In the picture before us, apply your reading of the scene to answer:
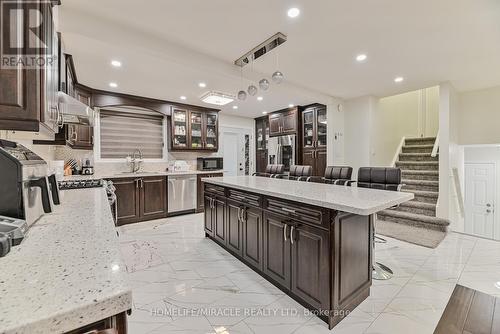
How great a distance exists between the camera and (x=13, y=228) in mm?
917

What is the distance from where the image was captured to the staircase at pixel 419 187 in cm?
412

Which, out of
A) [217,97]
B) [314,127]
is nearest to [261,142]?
[314,127]

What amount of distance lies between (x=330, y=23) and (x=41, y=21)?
2350 millimetres

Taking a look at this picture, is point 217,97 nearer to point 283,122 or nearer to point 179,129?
point 179,129

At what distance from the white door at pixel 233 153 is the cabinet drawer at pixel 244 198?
154 inches

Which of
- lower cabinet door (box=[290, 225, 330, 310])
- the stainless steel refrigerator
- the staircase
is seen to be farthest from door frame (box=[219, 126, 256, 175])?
lower cabinet door (box=[290, 225, 330, 310])

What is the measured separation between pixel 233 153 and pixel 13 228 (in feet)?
19.8

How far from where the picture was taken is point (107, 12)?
2.23m

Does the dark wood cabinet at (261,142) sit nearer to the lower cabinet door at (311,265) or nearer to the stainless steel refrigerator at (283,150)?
the stainless steel refrigerator at (283,150)

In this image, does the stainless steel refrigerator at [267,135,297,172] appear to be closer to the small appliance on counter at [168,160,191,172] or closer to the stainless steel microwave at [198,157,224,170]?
the stainless steel microwave at [198,157,224,170]

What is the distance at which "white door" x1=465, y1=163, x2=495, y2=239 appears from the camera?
5.11 metres

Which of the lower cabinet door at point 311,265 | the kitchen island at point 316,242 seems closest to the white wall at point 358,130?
the kitchen island at point 316,242

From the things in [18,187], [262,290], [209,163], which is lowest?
[262,290]

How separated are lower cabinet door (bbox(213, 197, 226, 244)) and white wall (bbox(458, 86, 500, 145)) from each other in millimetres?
5415
